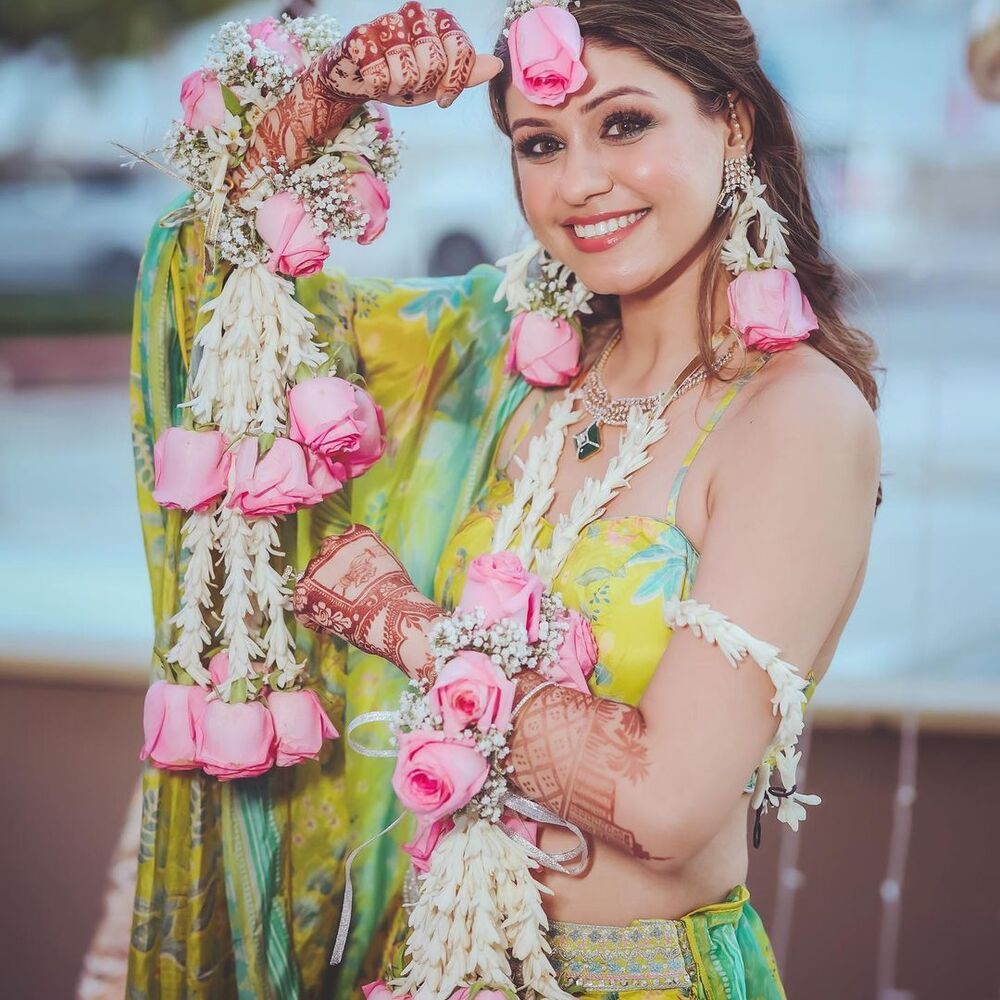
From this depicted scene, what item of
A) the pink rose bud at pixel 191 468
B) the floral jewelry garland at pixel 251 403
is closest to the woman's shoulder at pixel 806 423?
the floral jewelry garland at pixel 251 403

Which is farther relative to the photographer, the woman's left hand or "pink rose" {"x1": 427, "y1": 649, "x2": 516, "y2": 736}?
the woman's left hand

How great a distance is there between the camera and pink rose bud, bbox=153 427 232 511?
1438 millimetres

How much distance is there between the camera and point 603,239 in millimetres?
1493

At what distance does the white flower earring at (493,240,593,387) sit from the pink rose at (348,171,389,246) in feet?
0.96

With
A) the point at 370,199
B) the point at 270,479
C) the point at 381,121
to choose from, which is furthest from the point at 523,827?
the point at 381,121

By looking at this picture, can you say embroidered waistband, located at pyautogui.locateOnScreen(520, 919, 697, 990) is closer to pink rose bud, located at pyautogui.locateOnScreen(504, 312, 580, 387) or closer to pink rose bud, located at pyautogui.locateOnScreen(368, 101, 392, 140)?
pink rose bud, located at pyautogui.locateOnScreen(504, 312, 580, 387)

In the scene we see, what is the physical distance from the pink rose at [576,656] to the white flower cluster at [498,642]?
0.04 feet

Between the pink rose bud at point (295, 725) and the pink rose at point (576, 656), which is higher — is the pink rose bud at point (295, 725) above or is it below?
below

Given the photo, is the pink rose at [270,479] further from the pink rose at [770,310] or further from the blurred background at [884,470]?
the blurred background at [884,470]

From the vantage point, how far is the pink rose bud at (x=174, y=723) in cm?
147

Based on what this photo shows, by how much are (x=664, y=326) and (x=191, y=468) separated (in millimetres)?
633

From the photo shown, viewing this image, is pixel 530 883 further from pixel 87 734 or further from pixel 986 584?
pixel 986 584

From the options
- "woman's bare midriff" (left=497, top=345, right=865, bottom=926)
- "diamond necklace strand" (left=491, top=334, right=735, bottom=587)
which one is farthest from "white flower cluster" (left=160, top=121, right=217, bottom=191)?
"woman's bare midriff" (left=497, top=345, right=865, bottom=926)

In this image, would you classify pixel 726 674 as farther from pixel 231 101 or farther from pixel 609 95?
pixel 231 101
